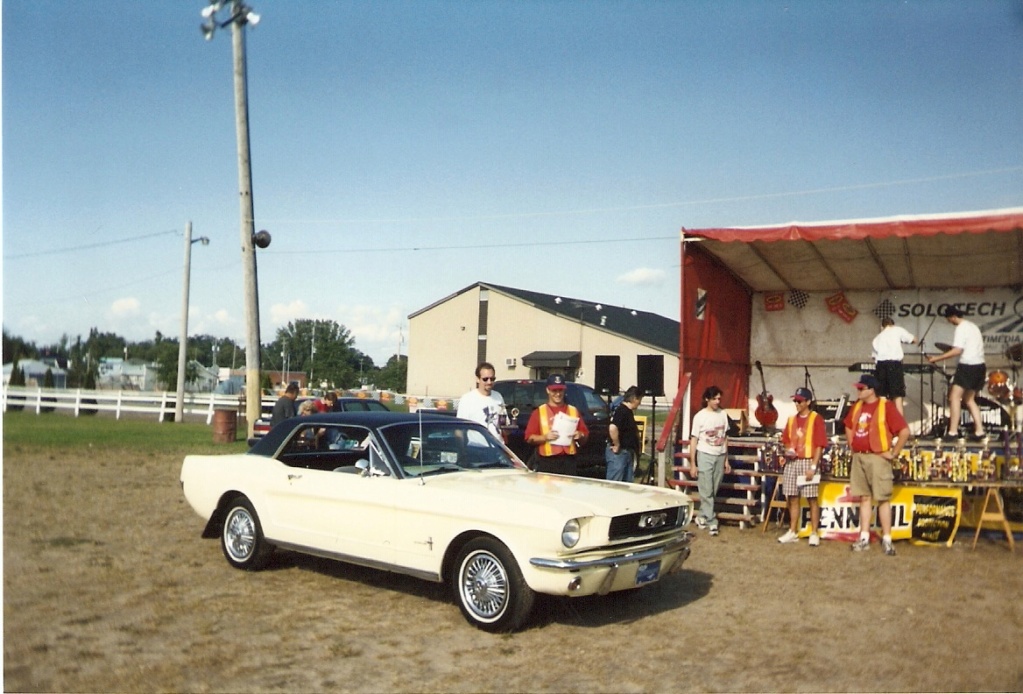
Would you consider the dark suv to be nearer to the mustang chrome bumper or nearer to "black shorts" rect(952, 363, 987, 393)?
"black shorts" rect(952, 363, 987, 393)

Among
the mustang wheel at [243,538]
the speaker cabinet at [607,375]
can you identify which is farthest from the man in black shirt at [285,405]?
the mustang wheel at [243,538]

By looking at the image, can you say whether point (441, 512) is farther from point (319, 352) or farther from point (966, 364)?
point (319, 352)

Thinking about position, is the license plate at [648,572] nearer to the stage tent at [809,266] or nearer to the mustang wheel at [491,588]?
the mustang wheel at [491,588]

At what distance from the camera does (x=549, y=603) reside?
262 inches

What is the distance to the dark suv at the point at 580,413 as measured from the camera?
13594 millimetres

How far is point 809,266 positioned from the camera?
1312cm

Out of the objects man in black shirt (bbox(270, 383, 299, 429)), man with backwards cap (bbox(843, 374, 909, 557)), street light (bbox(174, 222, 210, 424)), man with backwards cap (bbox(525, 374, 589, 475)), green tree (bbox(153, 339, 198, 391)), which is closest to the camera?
man with backwards cap (bbox(525, 374, 589, 475))

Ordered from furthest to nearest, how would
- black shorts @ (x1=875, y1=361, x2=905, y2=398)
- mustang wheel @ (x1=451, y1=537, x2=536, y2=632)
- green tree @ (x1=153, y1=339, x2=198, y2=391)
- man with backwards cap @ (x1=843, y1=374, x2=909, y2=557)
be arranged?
green tree @ (x1=153, y1=339, x2=198, y2=391), black shorts @ (x1=875, y1=361, x2=905, y2=398), man with backwards cap @ (x1=843, y1=374, x2=909, y2=557), mustang wheel @ (x1=451, y1=537, x2=536, y2=632)

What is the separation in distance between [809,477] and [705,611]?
134 inches

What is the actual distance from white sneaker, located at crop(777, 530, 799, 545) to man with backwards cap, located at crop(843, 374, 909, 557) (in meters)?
0.66

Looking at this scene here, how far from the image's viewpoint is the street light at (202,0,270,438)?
14477 millimetres

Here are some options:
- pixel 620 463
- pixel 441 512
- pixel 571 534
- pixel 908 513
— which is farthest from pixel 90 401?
pixel 571 534

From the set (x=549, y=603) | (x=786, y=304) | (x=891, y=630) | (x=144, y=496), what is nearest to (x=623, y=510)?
(x=549, y=603)

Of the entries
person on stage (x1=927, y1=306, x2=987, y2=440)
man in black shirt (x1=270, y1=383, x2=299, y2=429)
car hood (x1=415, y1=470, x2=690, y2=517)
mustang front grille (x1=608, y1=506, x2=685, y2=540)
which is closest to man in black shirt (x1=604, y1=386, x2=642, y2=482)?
car hood (x1=415, y1=470, x2=690, y2=517)
